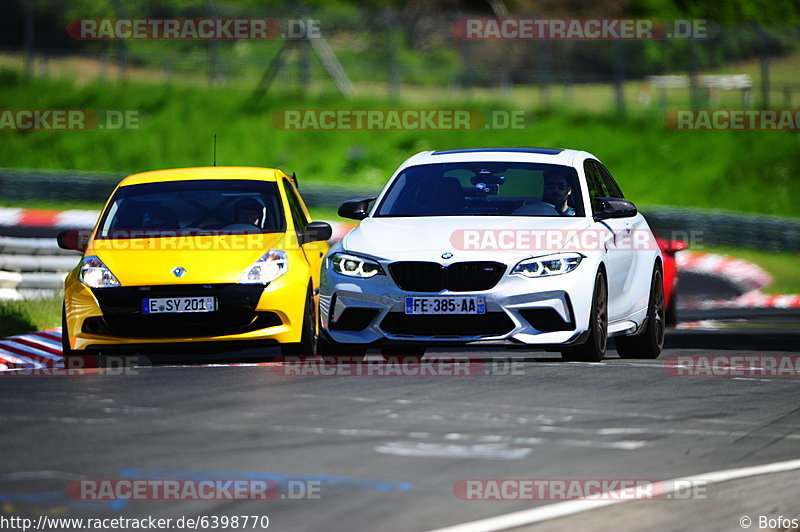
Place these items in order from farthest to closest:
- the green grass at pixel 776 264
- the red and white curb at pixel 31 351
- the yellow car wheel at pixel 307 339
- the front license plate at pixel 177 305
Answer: the green grass at pixel 776 264
the red and white curb at pixel 31 351
the yellow car wheel at pixel 307 339
the front license plate at pixel 177 305

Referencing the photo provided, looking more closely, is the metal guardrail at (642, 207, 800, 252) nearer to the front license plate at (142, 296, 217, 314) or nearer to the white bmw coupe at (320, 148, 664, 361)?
the white bmw coupe at (320, 148, 664, 361)

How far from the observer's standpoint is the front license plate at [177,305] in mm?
12125

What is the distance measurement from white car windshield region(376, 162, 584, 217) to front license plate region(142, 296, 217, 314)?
1.55m

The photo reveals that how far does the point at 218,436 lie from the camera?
8.64 m

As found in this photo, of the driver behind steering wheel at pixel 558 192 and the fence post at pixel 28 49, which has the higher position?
the fence post at pixel 28 49

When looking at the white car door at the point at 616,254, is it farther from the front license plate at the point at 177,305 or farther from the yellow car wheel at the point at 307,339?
the front license plate at the point at 177,305

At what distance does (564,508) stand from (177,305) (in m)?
5.87

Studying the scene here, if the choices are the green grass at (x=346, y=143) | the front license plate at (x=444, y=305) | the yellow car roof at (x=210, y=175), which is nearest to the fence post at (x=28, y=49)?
the green grass at (x=346, y=143)

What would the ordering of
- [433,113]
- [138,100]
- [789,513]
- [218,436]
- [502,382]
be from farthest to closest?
[138,100] → [433,113] → [502,382] → [218,436] → [789,513]

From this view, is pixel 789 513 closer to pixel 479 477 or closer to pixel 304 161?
pixel 479 477

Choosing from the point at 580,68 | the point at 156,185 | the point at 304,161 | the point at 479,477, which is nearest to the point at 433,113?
the point at 304,161

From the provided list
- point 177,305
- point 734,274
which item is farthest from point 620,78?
point 177,305

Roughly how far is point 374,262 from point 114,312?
2171 millimetres

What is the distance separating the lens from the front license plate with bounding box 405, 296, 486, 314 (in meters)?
11.2
